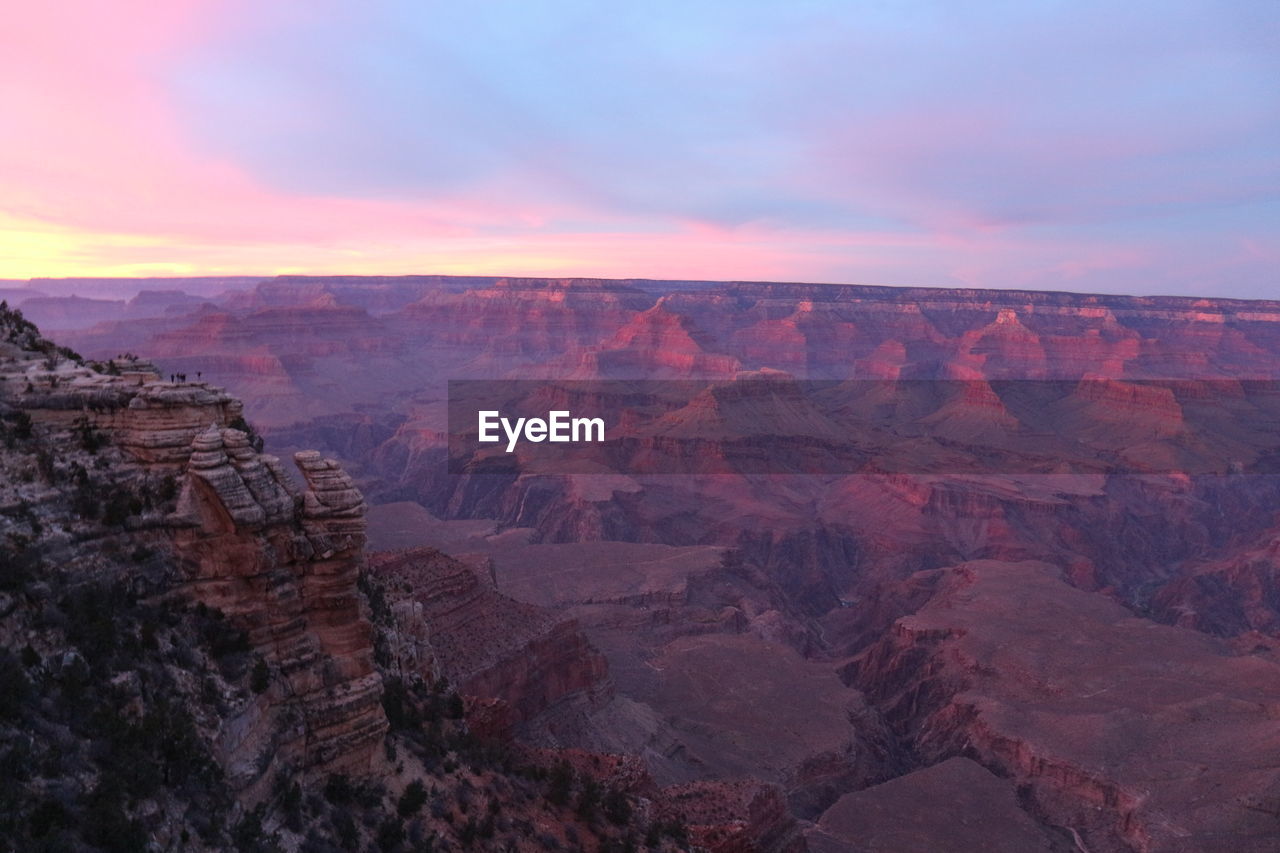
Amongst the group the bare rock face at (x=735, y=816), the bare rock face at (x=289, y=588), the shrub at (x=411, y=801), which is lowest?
the bare rock face at (x=735, y=816)

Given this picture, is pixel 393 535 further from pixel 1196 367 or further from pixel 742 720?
pixel 1196 367

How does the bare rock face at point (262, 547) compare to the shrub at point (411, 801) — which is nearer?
the bare rock face at point (262, 547)

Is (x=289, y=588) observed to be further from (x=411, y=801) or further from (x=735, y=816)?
(x=735, y=816)

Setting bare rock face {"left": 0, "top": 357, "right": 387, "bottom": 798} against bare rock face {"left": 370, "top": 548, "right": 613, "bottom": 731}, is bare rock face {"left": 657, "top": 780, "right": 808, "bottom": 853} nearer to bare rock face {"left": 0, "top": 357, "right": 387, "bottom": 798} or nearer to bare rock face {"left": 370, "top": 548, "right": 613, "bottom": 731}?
bare rock face {"left": 370, "top": 548, "right": 613, "bottom": 731}

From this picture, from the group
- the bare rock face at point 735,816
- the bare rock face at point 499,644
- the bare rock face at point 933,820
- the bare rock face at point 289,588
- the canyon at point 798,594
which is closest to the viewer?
the bare rock face at point 289,588

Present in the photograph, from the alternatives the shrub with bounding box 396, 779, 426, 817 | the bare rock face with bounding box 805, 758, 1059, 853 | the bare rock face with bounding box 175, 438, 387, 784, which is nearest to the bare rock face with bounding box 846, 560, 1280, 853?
the bare rock face with bounding box 805, 758, 1059, 853

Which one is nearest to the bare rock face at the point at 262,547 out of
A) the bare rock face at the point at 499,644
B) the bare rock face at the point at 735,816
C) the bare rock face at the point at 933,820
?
the bare rock face at the point at 735,816

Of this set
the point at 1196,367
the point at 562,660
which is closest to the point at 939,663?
the point at 562,660

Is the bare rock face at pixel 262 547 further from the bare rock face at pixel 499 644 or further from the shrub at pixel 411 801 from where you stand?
the bare rock face at pixel 499 644
